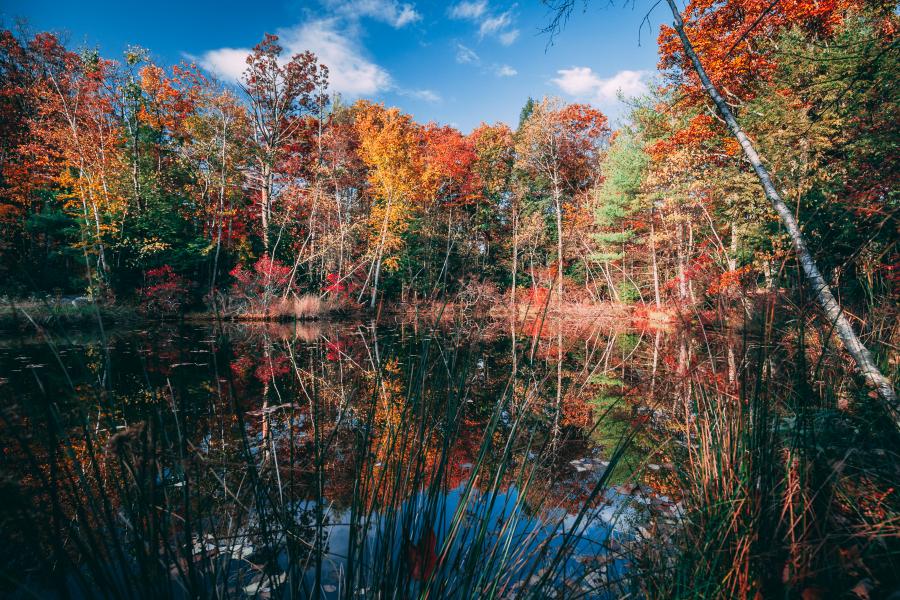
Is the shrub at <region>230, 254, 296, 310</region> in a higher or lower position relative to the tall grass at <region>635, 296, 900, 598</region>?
higher

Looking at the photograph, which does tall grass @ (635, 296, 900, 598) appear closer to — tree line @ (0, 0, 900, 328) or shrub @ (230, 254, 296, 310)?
tree line @ (0, 0, 900, 328)

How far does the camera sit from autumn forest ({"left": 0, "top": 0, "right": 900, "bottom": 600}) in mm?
1196

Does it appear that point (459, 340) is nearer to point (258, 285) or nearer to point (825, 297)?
point (825, 297)

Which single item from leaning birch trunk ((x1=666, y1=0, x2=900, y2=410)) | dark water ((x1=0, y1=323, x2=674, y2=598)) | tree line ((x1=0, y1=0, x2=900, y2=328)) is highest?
tree line ((x1=0, y1=0, x2=900, y2=328))

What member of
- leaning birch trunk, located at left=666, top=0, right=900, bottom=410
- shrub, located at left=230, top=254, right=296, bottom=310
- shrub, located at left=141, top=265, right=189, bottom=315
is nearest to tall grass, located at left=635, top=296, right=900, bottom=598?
leaning birch trunk, located at left=666, top=0, right=900, bottom=410

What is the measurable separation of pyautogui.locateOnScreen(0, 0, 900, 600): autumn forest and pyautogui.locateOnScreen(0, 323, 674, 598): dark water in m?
0.03

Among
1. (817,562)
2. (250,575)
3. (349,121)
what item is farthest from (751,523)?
(349,121)

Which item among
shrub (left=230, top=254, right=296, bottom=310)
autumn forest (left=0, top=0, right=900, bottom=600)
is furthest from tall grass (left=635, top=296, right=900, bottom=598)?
shrub (left=230, top=254, right=296, bottom=310)

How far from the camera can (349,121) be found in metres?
24.6

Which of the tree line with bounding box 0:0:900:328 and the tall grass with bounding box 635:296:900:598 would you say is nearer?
the tall grass with bounding box 635:296:900:598

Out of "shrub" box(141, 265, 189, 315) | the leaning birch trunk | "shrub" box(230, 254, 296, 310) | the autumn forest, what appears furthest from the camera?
"shrub" box(230, 254, 296, 310)

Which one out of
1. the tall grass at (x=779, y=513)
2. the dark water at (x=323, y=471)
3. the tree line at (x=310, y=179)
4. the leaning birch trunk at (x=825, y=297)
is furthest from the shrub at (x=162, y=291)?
the tall grass at (x=779, y=513)

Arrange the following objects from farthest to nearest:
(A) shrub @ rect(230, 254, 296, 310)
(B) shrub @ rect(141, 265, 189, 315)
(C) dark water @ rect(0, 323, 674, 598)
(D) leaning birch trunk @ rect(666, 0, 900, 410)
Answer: (A) shrub @ rect(230, 254, 296, 310), (B) shrub @ rect(141, 265, 189, 315), (D) leaning birch trunk @ rect(666, 0, 900, 410), (C) dark water @ rect(0, 323, 674, 598)

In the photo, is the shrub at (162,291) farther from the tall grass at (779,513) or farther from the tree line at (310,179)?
the tall grass at (779,513)
